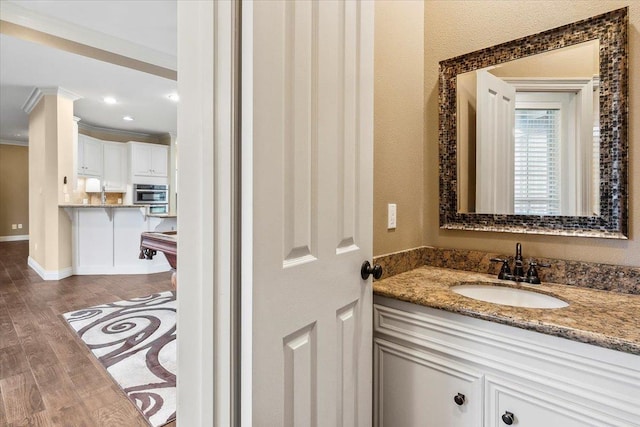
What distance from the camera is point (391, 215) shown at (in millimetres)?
1565

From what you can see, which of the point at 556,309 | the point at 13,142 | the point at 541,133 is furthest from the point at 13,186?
the point at 556,309

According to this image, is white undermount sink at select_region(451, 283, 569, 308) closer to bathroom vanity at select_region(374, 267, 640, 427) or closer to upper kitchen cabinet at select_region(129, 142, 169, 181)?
bathroom vanity at select_region(374, 267, 640, 427)

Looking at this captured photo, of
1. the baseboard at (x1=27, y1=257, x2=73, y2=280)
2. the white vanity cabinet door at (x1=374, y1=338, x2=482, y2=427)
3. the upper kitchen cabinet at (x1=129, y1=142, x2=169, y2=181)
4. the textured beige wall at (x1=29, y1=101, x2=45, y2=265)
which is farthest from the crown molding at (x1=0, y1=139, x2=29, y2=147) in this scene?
the white vanity cabinet door at (x1=374, y1=338, x2=482, y2=427)

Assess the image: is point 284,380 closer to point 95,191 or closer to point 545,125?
point 545,125

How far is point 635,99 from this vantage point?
1225mm

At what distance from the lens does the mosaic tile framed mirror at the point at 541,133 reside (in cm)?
126

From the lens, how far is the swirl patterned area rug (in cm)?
188

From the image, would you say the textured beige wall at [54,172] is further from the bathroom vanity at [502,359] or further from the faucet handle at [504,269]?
the faucet handle at [504,269]

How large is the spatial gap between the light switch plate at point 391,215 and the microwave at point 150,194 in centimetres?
687

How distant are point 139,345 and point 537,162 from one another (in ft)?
9.57

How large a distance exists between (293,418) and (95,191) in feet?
24.6

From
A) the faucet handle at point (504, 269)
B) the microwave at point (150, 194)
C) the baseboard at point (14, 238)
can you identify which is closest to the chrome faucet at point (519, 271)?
the faucet handle at point (504, 269)

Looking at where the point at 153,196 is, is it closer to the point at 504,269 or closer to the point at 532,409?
the point at 504,269

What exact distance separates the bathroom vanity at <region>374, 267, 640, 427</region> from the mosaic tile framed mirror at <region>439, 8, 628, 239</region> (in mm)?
333
